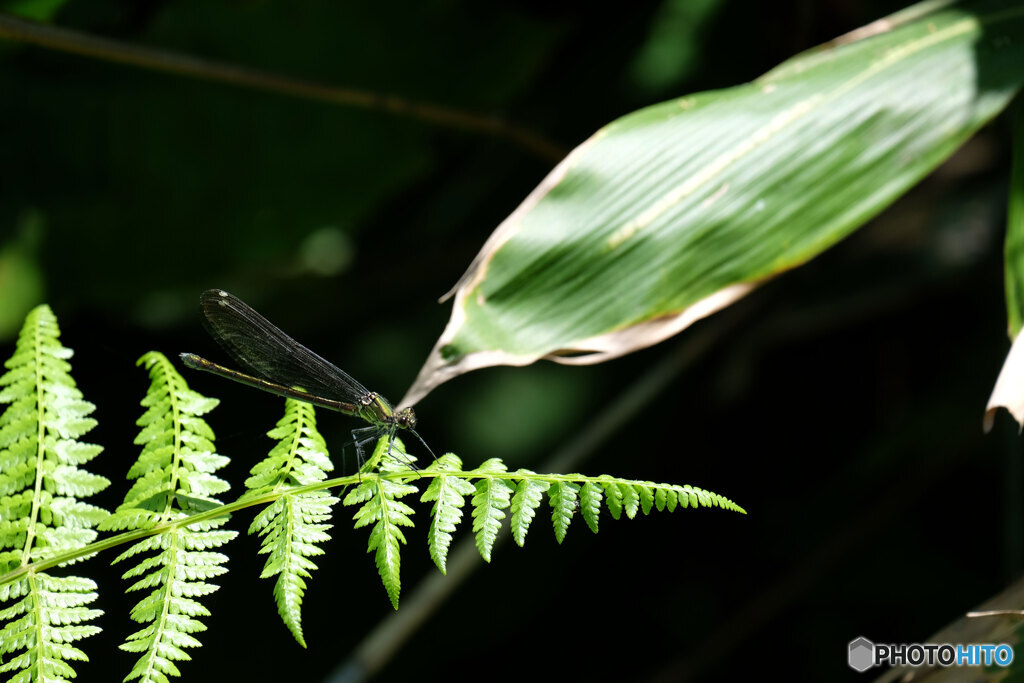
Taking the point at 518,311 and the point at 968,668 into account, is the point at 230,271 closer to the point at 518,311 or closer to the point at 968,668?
the point at 518,311

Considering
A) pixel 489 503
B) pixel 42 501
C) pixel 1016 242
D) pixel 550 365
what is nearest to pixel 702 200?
pixel 1016 242

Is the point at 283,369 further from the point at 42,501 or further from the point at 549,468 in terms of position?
the point at 549,468

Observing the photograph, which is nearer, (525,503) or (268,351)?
(525,503)

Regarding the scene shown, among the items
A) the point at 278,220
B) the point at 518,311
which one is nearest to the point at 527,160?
the point at 278,220

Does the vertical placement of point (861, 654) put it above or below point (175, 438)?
below

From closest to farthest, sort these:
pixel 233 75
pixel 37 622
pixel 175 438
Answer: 1. pixel 37 622
2. pixel 175 438
3. pixel 233 75

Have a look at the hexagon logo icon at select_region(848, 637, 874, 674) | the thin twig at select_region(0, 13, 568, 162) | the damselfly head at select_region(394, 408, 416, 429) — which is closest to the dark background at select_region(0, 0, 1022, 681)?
the thin twig at select_region(0, 13, 568, 162)
